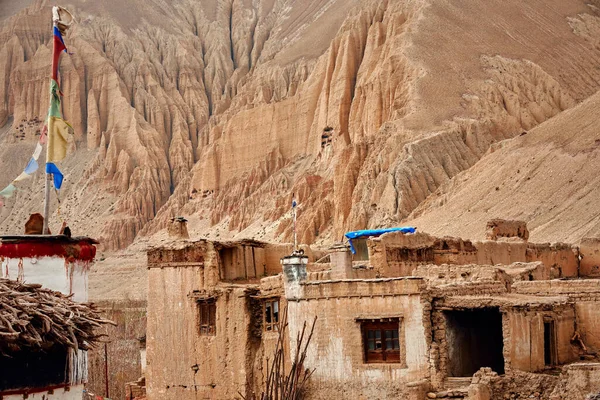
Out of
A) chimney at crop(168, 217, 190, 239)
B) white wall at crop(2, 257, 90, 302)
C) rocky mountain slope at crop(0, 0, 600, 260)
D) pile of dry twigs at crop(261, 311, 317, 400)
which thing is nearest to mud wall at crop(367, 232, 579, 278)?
chimney at crop(168, 217, 190, 239)

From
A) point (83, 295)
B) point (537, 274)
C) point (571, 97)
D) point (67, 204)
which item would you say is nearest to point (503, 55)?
point (571, 97)

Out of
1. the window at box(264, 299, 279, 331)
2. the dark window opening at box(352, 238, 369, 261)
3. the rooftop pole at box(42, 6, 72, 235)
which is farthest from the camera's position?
the dark window opening at box(352, 238, 369, 261)

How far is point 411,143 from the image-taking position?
263ft

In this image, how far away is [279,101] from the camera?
114062mm

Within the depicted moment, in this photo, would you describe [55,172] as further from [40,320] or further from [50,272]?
[40,320]

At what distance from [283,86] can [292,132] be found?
Answer: 32.2ft

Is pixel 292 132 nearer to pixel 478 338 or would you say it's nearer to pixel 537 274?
pixel 537 274

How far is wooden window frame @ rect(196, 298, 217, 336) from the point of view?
28953 mm

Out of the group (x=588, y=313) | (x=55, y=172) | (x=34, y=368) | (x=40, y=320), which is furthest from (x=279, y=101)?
(x=40, y=320)

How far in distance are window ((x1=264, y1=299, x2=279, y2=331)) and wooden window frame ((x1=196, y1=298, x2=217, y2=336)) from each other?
1.75 m

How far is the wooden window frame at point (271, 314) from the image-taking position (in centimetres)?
2705

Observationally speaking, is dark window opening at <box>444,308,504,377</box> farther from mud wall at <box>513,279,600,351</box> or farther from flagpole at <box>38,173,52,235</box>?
flagpole at <box>38,173,52,235</box>

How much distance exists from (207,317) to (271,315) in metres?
2.42

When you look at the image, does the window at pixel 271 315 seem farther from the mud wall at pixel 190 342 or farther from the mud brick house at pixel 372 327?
the mud wall at pixel 190 342
